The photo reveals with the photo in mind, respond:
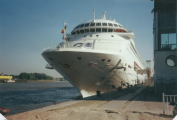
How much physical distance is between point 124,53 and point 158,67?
5785 millimetres

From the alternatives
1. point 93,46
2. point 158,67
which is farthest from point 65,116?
point 93,46

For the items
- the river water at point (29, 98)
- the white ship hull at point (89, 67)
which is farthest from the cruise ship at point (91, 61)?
the river water at point (29, 98)

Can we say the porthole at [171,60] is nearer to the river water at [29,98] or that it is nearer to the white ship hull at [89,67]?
the white ship hull at [89,67]

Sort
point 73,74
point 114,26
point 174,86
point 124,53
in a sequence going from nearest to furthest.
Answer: point 174,86, point 73,74, point 124,53, point 114,26

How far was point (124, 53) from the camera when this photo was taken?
771 inches

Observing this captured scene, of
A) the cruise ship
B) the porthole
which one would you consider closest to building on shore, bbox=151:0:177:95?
the porthole

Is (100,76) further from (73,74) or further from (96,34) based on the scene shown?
(96,34)

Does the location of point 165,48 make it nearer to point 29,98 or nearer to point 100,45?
point 100,45

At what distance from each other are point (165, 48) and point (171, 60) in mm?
1291

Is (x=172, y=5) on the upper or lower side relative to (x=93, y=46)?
upper

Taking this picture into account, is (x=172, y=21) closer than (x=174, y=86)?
No

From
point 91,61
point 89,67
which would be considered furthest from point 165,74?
point 89,67

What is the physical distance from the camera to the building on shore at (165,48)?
13.9 metres

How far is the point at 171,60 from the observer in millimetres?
14008
